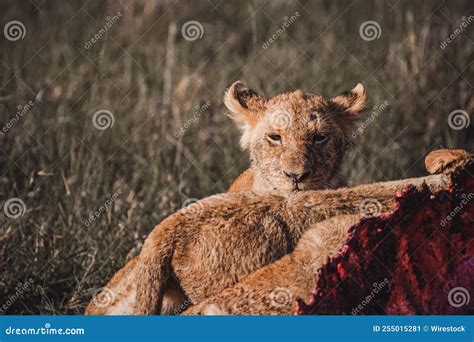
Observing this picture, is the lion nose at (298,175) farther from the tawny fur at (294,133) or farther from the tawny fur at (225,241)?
the tawny fur at (225,241)

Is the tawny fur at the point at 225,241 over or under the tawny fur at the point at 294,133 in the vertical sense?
under

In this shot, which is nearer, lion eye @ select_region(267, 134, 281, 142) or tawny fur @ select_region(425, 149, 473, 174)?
tawny fur @ select_region(425, 149, 473, 174)

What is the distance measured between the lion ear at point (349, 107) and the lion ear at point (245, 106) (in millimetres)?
448

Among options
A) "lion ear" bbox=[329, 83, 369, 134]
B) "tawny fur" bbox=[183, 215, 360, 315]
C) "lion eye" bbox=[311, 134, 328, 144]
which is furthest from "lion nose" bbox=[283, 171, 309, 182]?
"tawny fur" bbox=[183, 215, 360, 315]

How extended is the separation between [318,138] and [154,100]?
3469 mm

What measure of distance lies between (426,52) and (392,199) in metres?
5.05

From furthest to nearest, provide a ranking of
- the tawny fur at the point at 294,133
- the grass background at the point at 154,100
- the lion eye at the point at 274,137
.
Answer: the grass background at the point at 154,100 < the lion eye at the point at 274,137 < the tawny fur at the point at 294,133

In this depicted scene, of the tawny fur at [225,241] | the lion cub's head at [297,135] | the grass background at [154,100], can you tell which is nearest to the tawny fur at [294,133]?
the lion cub's head at [297,135]

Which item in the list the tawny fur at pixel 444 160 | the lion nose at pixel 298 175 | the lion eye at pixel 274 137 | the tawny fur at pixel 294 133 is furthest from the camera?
the lion eye at pixel 274 137

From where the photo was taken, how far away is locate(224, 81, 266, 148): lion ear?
19.0ft

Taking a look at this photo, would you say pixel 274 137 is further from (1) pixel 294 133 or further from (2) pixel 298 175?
(2) pixel 298 175

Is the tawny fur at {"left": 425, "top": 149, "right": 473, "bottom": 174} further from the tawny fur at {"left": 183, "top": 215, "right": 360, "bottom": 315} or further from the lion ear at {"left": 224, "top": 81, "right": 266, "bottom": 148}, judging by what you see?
the lion ear at {"left": 224, "top": 81, "right": 266, "bottom": 148}

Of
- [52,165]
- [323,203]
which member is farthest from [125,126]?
[323,203]

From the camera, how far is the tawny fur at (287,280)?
3.79 metres
